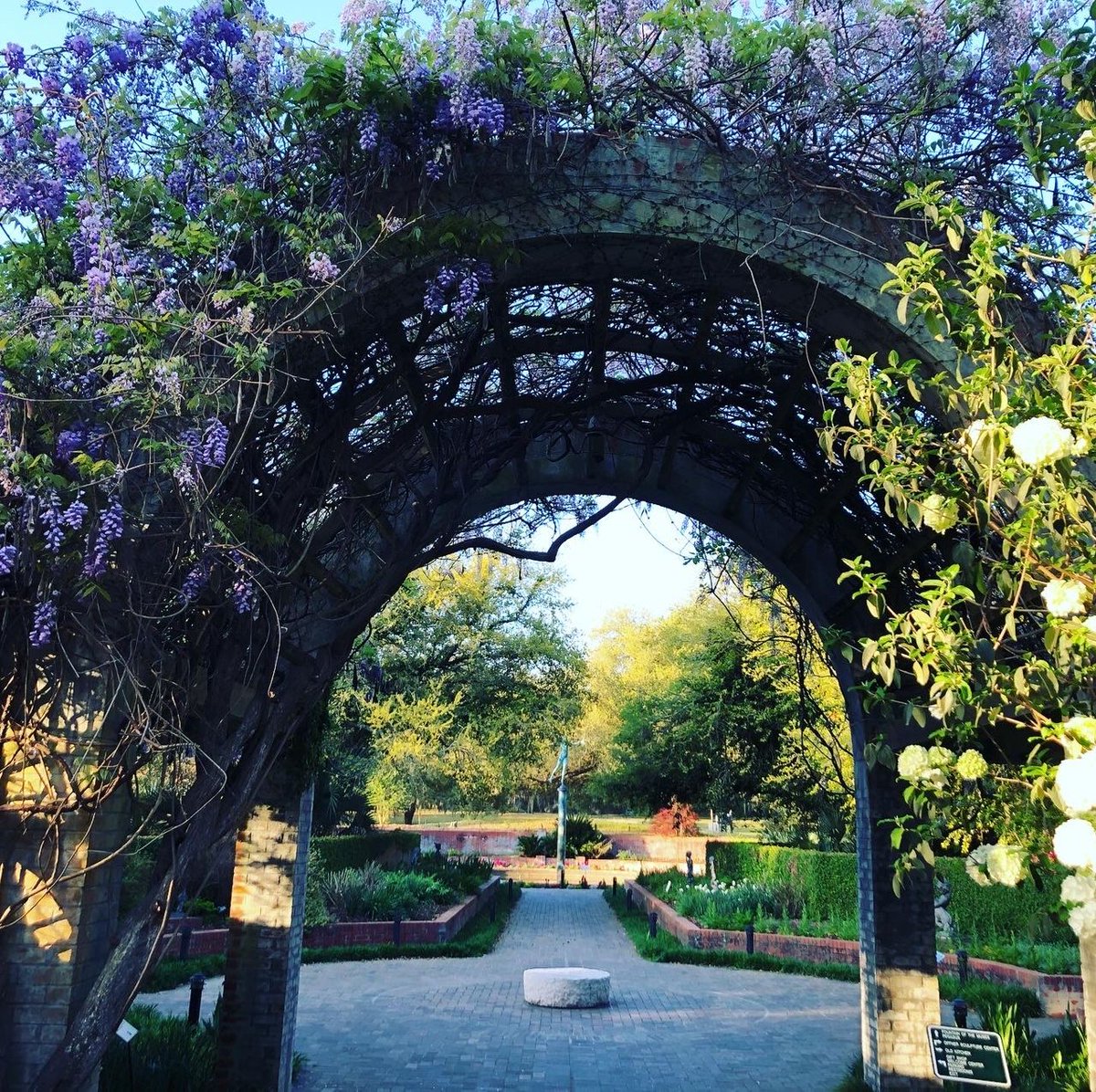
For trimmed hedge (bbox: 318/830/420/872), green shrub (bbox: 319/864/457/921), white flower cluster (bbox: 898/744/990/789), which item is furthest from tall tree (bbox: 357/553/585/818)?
white flower cluster (bbox: 898/744/990/789)

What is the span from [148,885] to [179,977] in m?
10.3

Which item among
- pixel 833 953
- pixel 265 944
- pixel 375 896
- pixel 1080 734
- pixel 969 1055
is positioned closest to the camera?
pixel 1080 734

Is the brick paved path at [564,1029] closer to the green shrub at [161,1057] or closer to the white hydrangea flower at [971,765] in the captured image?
the green shrub at [161,1057]

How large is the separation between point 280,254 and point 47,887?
106 inches

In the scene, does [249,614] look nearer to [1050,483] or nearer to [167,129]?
[167,129]

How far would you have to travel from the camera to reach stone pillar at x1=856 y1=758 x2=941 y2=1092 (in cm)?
670

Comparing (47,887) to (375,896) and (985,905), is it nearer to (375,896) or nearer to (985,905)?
(375,896)

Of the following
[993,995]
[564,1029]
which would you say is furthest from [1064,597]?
[993,995]

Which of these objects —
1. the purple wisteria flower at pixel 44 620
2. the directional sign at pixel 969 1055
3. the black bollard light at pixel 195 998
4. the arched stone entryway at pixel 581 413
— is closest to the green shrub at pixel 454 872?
the black bollard light at pixel 195 998

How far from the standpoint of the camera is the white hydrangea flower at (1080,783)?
2.46 meters

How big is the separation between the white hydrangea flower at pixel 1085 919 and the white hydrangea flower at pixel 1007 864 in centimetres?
19

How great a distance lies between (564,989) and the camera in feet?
39.1

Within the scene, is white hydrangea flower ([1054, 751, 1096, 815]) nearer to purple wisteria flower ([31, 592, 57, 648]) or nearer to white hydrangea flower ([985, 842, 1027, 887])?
white hydrangea flower ([985, 842, 1027, 887])

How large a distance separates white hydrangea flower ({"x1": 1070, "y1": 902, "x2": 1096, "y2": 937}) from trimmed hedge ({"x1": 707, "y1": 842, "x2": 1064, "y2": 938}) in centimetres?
1210
